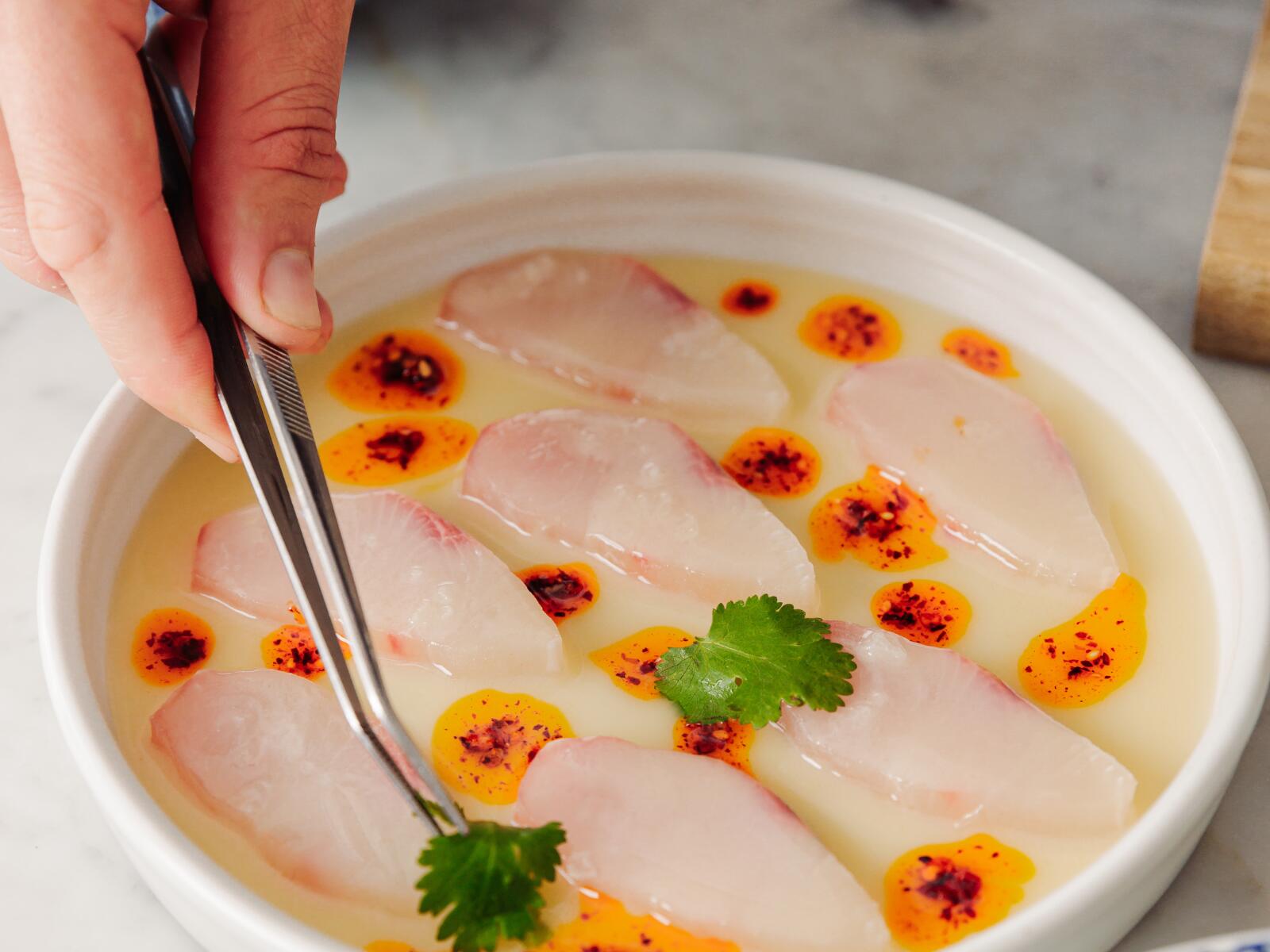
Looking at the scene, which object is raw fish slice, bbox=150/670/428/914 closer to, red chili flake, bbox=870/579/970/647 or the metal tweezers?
the metal tweezers

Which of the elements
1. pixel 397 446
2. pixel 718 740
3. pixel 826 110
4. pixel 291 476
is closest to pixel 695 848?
pixel 718 740

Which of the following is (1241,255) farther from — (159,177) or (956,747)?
(159,177)

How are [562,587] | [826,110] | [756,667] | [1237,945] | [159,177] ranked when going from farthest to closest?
[826,110], [562,587], [756,667], [159,177], [1237,945]

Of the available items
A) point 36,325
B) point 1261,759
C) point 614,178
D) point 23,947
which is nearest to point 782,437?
point 614,178

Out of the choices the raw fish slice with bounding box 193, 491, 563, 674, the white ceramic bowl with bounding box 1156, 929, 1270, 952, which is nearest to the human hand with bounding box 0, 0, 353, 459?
the raw fish slice with bounding box 193, 491, 563, 674

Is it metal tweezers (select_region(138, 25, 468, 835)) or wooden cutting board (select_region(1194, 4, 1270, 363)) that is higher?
wooden cutting board (select_region(1194, 4, 1270, 363))

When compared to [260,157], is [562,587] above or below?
below
